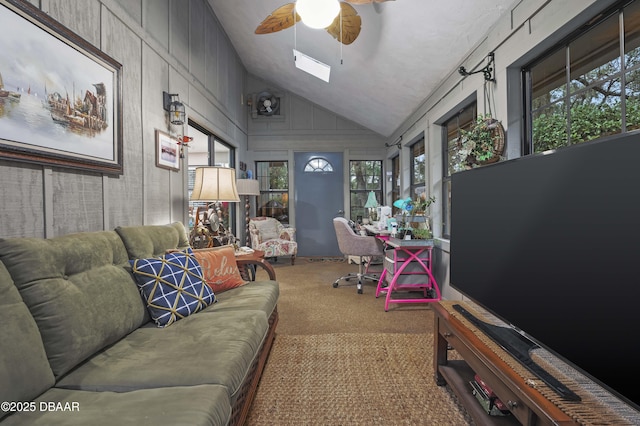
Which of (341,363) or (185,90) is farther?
(185,90)

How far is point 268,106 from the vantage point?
5.79 m

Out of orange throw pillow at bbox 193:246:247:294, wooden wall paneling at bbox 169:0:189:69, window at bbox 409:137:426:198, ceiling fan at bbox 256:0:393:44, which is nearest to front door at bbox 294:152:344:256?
window at bbox 409:137:426:198

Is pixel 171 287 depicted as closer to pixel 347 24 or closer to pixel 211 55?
pixel 347 24

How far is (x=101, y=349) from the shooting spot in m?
1.28

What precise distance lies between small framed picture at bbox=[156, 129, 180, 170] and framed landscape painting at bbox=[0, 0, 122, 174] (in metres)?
0.54

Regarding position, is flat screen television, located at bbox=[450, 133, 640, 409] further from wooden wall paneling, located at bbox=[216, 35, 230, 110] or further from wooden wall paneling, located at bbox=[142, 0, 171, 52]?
wooden wall paneling, located at bbox=[216, 35, 230, 110]

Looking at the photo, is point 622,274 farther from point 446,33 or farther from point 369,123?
point 369,123

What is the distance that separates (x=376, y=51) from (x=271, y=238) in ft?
11.3

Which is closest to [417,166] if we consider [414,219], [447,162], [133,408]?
[447,162]

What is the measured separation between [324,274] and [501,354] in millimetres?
3572

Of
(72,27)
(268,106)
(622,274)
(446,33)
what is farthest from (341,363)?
(268,106)

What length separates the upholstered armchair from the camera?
5125 millimetres

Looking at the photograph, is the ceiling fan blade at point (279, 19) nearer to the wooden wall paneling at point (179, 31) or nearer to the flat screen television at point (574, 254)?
the wooden wall paneling at point (179, 31)

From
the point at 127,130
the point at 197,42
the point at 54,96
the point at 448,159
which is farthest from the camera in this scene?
the point at 448,159
